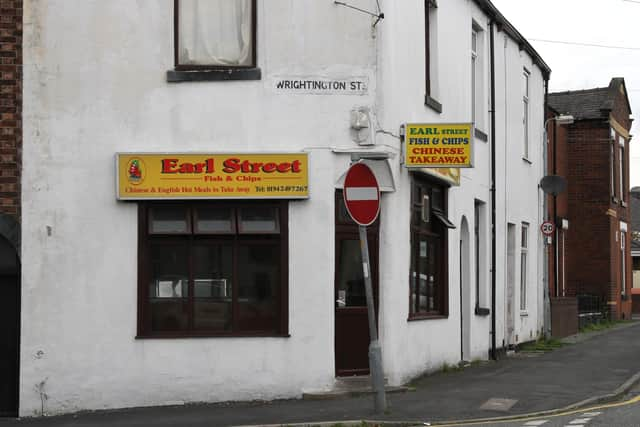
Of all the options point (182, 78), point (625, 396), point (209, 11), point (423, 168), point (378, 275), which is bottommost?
point (625, 396)

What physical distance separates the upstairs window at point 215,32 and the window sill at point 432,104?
358 centimetres

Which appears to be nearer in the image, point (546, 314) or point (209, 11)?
point (209, 11)

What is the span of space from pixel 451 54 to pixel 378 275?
548 cm

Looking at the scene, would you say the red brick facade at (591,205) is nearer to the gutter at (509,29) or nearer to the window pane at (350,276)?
the gutter at (509,29)

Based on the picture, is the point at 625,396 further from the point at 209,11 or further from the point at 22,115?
the point at 22,115

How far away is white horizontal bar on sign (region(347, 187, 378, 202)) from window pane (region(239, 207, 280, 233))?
2573mm

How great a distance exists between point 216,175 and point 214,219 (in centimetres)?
66

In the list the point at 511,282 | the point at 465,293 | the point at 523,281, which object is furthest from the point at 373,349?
the point at 523,281

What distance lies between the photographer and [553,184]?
87.3ft

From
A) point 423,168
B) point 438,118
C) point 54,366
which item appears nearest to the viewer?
point 54,366

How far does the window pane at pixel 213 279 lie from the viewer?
50.4ft

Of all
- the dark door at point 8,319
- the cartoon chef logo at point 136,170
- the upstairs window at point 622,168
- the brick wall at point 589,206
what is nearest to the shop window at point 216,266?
the cartoon chef logo at point 136,170

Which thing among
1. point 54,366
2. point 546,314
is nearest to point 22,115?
point 54,366

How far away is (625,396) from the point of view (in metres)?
15.8
